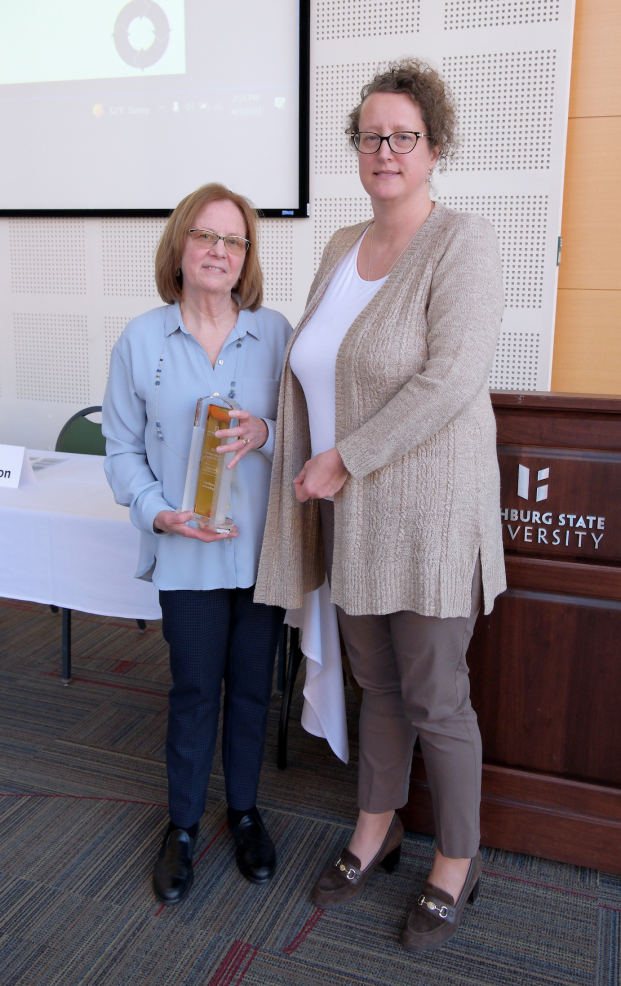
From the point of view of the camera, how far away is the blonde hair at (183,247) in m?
1.54

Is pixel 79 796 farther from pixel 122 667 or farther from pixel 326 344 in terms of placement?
pixel 326 344

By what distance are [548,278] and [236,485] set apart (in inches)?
85.2

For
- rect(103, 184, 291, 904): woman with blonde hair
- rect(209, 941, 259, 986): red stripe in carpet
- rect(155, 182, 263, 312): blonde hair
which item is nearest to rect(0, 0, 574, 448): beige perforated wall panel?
rect(155, 182, 263, 312): blonde hair

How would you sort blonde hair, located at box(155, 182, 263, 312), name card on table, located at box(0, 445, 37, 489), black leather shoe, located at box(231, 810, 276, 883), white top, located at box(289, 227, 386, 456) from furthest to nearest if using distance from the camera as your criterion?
name card on table, located at box(0, 445, 37, 489) < black leather shoe, located at box(231, 810, 276, 883) < blonde hair, located at box(155, 182, 263, 312) < white top, located at box(289, 227, 386, 456)

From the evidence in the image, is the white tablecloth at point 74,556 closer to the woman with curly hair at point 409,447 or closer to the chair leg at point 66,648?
the chair leg at point 66,648

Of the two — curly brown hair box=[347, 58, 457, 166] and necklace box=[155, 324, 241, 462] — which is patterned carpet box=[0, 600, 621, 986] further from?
curly brown hair box=[347, 58, 457, 166]

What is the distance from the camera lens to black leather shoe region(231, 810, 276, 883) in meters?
1.77

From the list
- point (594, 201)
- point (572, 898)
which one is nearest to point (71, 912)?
point (572, 898)

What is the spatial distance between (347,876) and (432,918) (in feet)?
0.73

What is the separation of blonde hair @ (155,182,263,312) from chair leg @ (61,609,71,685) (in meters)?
1.48

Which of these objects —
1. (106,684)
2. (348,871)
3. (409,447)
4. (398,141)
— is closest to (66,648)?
(106,684)

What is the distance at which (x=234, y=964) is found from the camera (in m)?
1.54

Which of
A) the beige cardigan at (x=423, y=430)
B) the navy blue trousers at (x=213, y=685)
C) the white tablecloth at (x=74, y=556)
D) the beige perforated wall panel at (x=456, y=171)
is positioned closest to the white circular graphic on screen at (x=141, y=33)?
the beige perforated wall panel at (x=456, y=171)

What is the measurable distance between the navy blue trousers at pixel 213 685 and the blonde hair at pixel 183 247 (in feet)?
2.23
